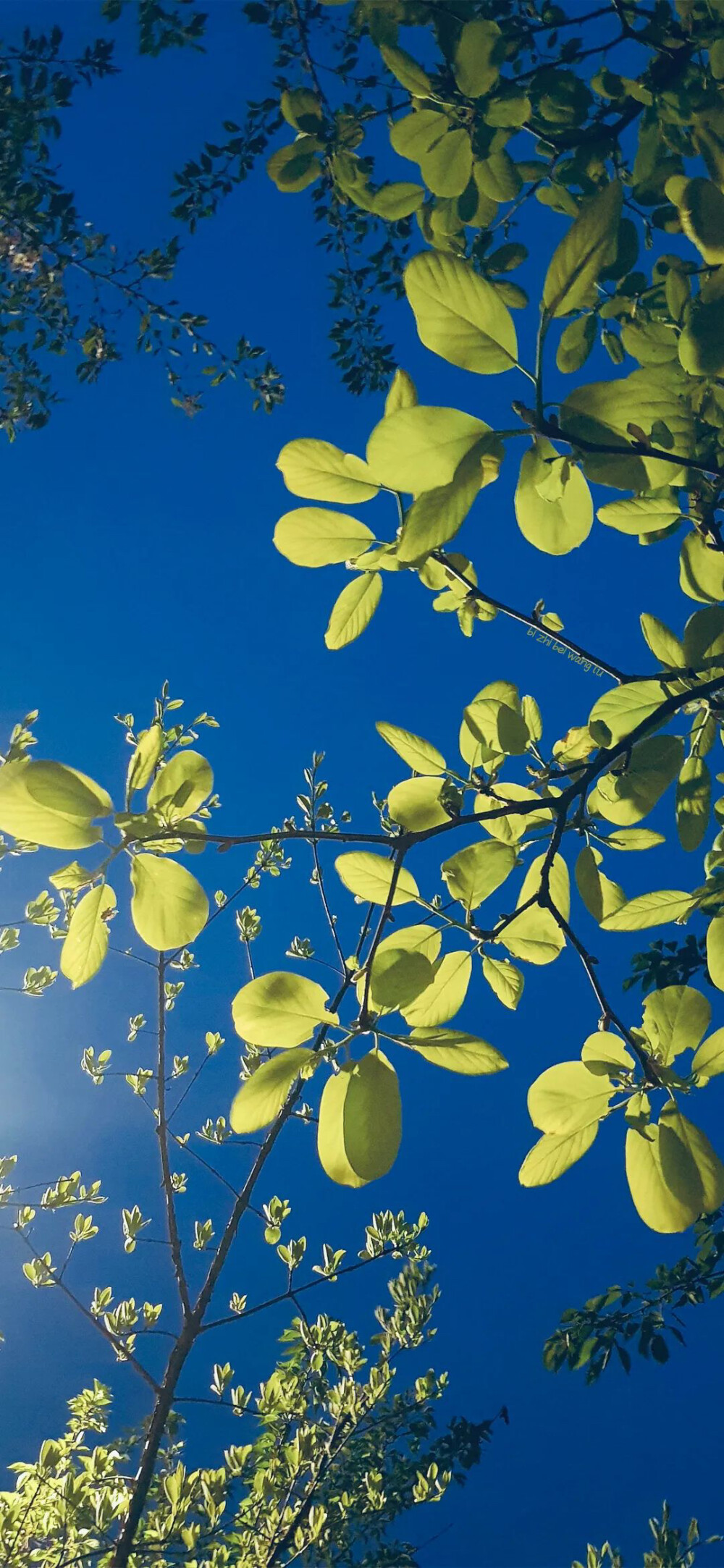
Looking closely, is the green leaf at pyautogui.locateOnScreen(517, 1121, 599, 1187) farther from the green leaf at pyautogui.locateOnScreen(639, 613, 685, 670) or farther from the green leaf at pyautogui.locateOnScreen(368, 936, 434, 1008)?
the green leaf at pyautogui.locateOnScreen(639, 613, 685, 670)

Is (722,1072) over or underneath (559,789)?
underneath

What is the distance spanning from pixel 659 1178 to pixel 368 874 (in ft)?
1.13

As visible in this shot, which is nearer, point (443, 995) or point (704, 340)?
point (704, 340)

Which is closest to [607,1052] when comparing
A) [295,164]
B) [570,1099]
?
[570,1099]

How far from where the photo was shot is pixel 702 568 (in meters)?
0.81

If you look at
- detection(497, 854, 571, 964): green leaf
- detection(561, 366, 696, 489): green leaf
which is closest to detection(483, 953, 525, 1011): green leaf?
detection(497, 854, 571, 964): green leaf

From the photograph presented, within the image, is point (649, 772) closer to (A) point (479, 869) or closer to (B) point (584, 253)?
(A) point (479, 869)

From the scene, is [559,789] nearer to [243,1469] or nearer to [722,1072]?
[722,1072]

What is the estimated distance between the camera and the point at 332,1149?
620 mm

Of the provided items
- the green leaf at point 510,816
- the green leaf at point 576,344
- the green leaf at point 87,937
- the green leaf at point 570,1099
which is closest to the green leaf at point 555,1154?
the green leaf at point 570,1099

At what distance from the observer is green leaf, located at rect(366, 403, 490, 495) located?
18.1 inches

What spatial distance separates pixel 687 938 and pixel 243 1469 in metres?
2.21

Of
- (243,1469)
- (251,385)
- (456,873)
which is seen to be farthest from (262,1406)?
(251,385)

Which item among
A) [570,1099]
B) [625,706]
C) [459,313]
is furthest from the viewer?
[625,706]
